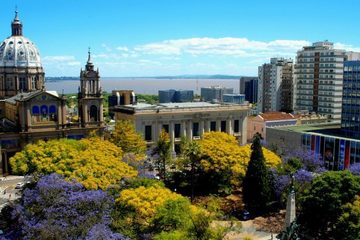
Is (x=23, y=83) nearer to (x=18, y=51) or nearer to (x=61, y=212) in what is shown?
(x=18, y=51)

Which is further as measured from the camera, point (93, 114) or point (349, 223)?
point (93, 114)

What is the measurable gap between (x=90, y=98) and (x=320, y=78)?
70.1 metres

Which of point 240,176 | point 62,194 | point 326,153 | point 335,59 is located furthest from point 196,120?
point 62,194

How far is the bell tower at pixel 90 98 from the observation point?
275 ft

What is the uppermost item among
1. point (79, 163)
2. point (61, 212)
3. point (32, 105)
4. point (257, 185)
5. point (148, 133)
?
point (32, 105)

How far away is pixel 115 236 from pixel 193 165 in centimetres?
3007

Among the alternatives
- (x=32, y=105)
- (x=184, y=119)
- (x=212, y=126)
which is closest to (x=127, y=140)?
(x=32, y=105)

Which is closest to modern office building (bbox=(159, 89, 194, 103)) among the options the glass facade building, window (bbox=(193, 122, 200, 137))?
window (bbox=(193, 122, 200, 137))

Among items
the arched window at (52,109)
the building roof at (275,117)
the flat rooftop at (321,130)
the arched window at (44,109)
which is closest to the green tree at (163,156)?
the arched window at (52,109)

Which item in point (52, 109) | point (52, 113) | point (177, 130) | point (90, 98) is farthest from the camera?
point (177, 130)

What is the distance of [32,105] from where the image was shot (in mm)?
78375

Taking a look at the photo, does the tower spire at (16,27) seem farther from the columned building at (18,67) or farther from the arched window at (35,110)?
the arched window at (35,110)

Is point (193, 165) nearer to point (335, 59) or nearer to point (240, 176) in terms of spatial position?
point (240, 176)

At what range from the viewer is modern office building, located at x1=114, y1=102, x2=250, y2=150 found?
292 feet
